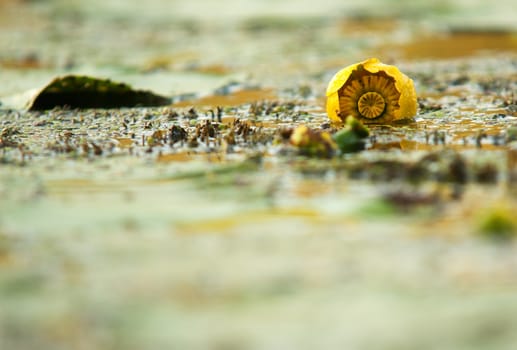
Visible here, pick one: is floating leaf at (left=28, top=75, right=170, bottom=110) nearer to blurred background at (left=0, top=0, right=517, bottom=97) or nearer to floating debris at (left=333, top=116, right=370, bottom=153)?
blurred background at (left=0, top=0, right=517, bottom=97)

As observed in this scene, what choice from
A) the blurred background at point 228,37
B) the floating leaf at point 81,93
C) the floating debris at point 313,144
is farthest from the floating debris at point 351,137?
the blurred background at point 228,37

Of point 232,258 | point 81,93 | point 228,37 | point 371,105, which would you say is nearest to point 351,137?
point 371,105

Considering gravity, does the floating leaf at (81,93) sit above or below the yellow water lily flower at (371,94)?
above

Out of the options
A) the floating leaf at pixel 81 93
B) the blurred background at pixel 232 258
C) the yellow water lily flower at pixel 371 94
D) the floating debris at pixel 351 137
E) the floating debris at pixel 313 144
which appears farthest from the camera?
the floating leaf at pixel 81 93

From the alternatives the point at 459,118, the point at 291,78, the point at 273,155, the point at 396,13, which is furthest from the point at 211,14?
the point at 273,155

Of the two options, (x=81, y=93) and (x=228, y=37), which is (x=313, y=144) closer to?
(x=81, y=93)

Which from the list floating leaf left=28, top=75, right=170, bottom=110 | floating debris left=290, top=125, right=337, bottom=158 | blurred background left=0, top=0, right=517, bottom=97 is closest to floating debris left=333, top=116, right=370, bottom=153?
floating debris left=290, top=125, right=337, bottom=158

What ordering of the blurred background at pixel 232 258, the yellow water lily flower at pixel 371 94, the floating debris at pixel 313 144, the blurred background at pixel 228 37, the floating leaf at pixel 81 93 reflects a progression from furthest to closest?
the blurred background at pixel 228 37 → the floating leaf at pixel 81 93 → the yellow water lily flower at pixel 371 94 → the floating debris at pixel 313 144 → the blurred background at pixel 232 258

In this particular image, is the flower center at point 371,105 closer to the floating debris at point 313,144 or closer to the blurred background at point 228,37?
the floating debris at point 313,144

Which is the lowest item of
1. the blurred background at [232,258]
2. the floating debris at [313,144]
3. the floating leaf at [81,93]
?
the blurred background at [232,258]
